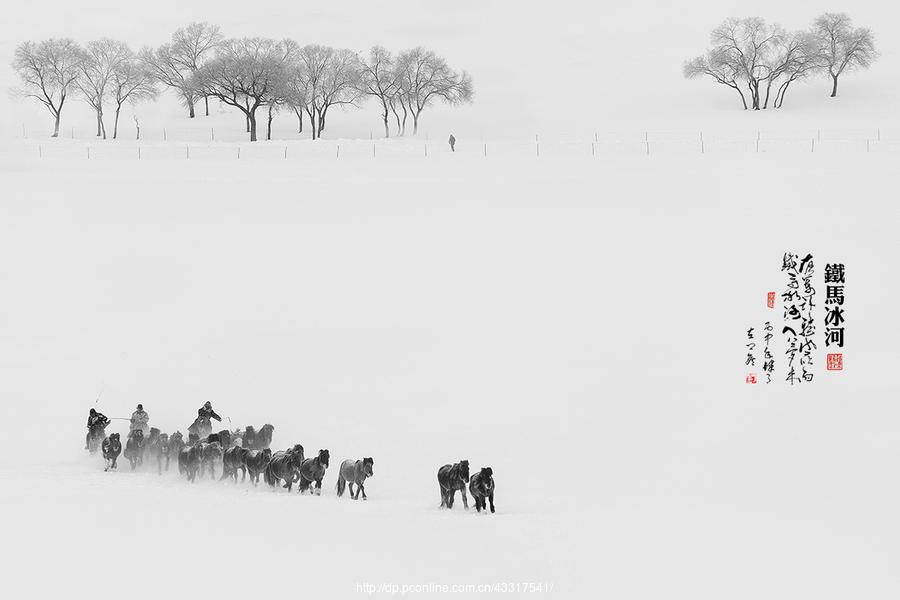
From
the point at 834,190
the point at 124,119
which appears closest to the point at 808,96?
the point at 834,190

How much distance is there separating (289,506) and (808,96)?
88423 millimetres

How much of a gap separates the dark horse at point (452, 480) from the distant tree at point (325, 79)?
62.6 m

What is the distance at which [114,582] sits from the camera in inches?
390

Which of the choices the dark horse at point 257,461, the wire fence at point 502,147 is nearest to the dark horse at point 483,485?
the dark horse at point 257,461

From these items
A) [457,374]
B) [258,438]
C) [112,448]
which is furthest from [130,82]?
[112,448]

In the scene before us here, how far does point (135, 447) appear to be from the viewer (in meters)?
16.9

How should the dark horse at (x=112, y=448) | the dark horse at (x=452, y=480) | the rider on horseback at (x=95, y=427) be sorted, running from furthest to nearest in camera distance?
the rider on horseback at (x=95, y=427), the dark horse at (x=112, y=448), the dark horse at (x=452, y=480)

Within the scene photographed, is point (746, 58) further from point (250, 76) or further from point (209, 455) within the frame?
point (209, 455)

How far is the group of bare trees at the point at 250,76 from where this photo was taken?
2670 inches

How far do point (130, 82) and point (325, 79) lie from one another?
1809 centimetres

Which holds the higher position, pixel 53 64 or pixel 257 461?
pixel 53 64

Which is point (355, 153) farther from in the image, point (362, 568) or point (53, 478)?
point (362, 568)

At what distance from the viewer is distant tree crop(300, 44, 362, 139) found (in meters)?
75.1

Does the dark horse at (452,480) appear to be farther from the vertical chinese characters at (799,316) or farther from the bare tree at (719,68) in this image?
the bare tree at (719,68)
